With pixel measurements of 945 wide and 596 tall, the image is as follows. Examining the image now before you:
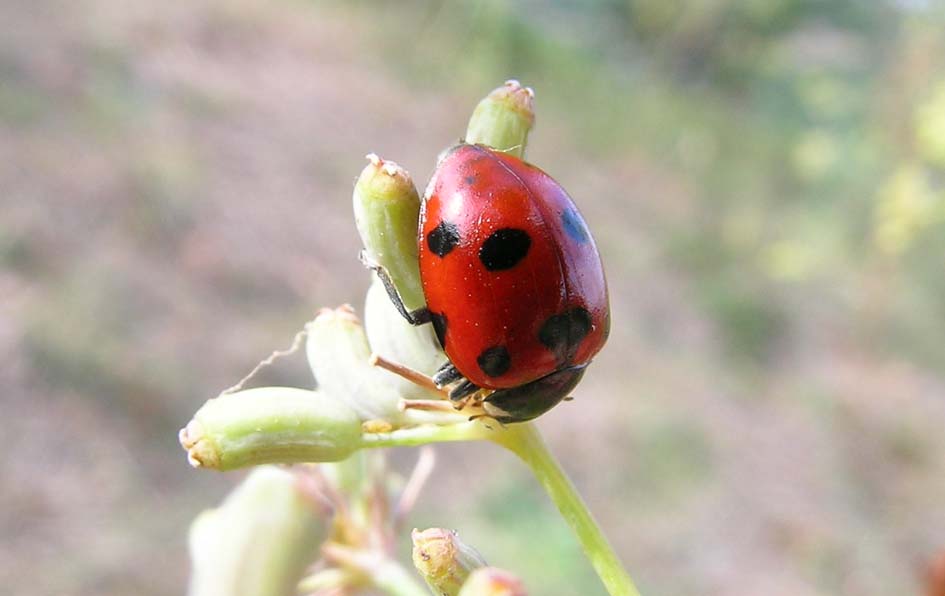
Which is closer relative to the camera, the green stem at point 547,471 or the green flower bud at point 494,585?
the green flower bud at point 494,585

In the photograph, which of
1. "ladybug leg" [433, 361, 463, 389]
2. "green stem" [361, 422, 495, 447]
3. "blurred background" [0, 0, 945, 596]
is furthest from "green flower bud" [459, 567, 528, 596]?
"blurred background" [0, 0, 945, 596]

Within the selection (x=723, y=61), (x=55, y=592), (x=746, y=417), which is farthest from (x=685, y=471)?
(x=723, y=61)

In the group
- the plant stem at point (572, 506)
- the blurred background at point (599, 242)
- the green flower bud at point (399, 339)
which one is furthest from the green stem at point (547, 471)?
the blurred background at point (599, 242)

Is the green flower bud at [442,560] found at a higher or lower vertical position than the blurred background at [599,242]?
lower

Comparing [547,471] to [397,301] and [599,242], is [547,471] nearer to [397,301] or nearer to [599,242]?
[397,301]

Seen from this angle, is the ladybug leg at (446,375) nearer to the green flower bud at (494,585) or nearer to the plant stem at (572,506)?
the plant stem at (572,506)

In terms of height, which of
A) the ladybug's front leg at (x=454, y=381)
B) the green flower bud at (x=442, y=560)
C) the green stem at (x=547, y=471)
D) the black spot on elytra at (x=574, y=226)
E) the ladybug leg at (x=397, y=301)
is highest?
the black spot on elytra at (x=574, y=226)

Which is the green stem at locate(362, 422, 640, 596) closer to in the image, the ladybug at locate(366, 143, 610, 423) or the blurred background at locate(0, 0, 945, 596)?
the ladybug at locate(366, 143, 610, 423)

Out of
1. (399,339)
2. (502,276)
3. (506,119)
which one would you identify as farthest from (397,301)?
(506,119)
